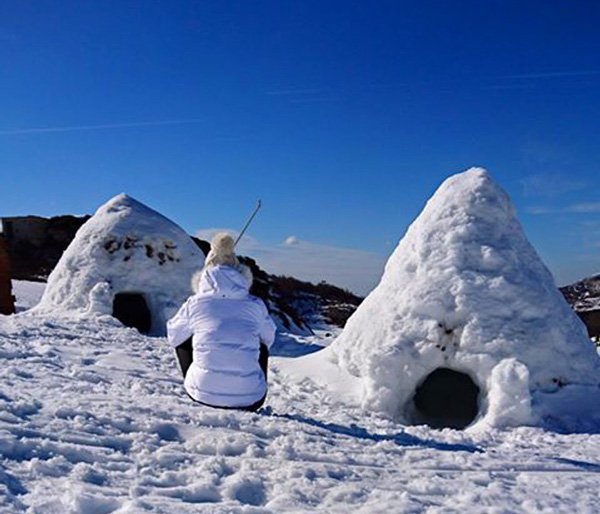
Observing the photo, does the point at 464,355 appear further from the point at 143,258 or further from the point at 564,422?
the point at 143,258

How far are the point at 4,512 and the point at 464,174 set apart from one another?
6.27 meters

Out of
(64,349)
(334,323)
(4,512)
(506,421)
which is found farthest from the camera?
(334,323)

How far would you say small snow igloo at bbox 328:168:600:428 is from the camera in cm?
600

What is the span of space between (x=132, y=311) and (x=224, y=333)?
29.9 feet

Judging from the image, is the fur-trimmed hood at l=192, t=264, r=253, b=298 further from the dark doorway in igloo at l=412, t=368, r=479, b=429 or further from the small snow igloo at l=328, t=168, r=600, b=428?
the dark doorway in igloo at l=412, t=368, r=479, b=429

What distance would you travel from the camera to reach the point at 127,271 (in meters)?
12.1

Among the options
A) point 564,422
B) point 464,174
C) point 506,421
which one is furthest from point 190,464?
point 464,174

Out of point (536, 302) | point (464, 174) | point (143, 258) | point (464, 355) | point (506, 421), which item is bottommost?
point (506, 421)

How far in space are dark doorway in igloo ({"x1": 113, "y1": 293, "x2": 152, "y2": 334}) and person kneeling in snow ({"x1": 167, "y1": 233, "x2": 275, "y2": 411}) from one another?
8.51m

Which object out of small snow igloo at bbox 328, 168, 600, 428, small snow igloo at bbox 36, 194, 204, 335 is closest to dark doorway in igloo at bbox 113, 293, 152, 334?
small snow igloo at bbox 36, 194, 204, 335

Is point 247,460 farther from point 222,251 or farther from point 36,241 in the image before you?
point 36,241

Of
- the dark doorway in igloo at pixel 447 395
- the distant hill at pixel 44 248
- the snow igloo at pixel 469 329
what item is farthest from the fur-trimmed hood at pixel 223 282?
the distant hill at pixel 44 248

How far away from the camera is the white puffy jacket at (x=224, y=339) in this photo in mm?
4504

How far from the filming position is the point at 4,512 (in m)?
2.57
